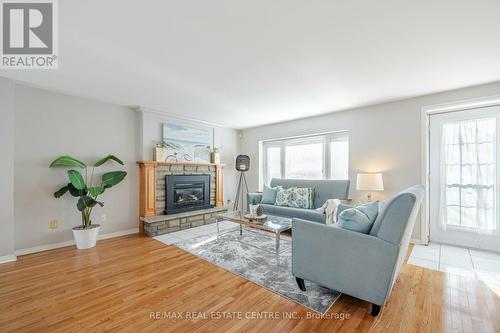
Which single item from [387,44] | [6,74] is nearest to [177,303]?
[387,44]

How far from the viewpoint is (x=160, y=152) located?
4.11 metres

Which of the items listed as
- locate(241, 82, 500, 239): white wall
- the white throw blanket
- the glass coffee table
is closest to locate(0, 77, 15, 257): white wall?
the glass coffee table

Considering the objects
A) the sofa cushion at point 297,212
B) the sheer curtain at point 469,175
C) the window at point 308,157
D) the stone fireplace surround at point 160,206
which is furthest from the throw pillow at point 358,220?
the stone fireplace surround at point 160,206

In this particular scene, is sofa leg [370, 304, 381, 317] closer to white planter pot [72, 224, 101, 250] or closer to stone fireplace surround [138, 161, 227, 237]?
A: stone fireplace surround [138, 161, 227, 237]

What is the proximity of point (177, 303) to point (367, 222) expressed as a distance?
5.84ft

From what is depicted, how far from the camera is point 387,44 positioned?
6.43 ft

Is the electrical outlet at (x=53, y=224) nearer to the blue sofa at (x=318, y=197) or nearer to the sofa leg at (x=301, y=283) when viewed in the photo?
the blue sofa at (x=318, y=197)

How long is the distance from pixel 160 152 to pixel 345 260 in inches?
142

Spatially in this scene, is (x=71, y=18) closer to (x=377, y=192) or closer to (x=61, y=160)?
(x=61, y=160)

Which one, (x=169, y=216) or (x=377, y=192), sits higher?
(x=377, y=192)

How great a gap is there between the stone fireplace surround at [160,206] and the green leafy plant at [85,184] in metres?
0.58
